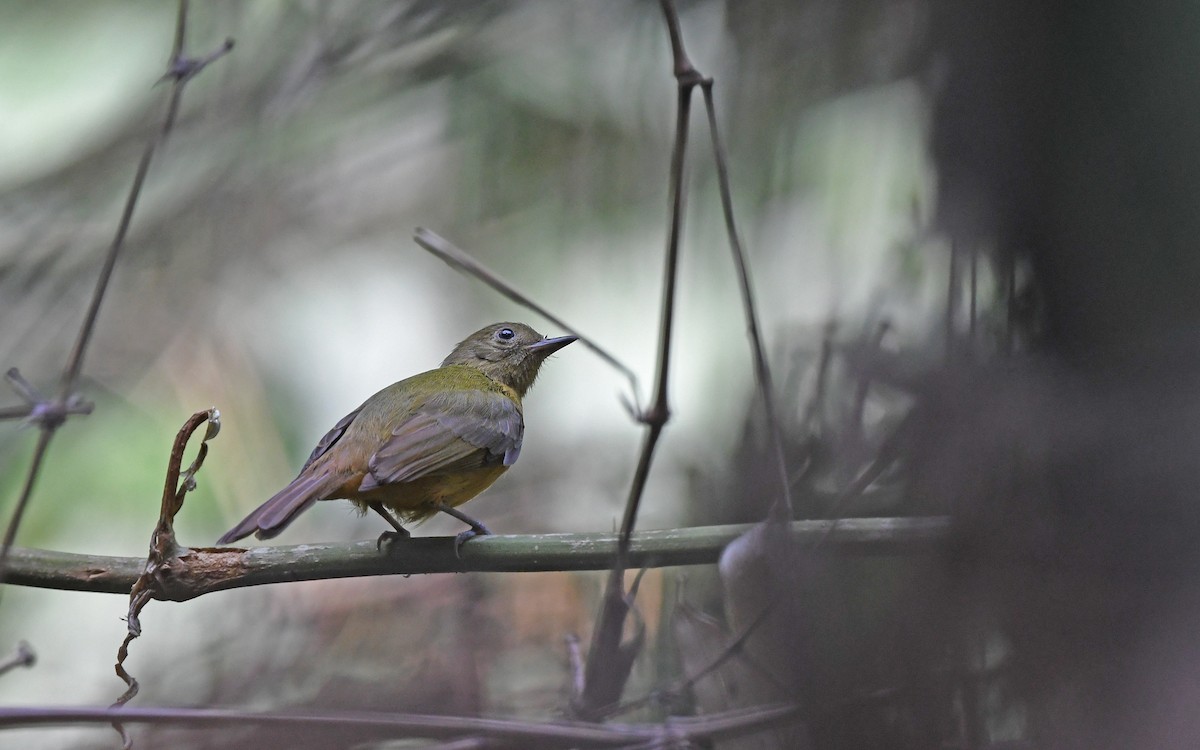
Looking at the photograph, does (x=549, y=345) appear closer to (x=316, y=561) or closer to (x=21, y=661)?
(x=316, y=561)

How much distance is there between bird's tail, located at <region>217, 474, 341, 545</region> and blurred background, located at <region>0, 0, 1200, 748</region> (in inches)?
15.5

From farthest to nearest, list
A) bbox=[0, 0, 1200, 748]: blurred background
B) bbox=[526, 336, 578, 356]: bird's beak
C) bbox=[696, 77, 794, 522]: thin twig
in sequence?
bbox=[526, 336, 578, 356]: bird's beak → bbox=[696, 77, 794, 522]: thin twig → bbox=[0, 0, 1200, 748]: blurred background

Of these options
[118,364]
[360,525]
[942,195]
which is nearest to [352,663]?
[360,525]

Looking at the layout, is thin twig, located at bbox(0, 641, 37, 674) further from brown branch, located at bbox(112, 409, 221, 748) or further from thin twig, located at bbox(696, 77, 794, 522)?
thin twig, located at bbox(696, 77, 794, 522)

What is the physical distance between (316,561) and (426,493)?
2.69 feet

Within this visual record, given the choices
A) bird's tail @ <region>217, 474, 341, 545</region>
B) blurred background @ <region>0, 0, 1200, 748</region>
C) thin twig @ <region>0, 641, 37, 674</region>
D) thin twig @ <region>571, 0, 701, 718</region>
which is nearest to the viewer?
blurred background @ <region>0, 0, 1200, 748</region>

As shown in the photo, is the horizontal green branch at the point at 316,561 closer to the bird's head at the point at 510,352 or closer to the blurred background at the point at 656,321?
the blurred background at the point at 656,321

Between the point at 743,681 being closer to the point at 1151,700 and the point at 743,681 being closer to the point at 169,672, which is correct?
the point at 1151,700

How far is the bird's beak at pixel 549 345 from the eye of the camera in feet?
11.7

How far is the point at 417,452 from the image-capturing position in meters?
2.66

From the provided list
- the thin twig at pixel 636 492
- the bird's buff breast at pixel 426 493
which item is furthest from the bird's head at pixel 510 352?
Result: the thin twig at pixel 636 492

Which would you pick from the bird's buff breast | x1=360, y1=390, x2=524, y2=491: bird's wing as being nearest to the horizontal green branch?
x1=360, y1=390, x2=524, y2=491: bird's wing

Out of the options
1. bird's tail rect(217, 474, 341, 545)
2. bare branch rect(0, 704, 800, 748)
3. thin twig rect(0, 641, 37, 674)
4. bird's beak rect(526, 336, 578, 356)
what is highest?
bird's beak rect(526, 336, 578, 356)

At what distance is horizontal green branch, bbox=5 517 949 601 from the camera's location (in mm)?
1686
